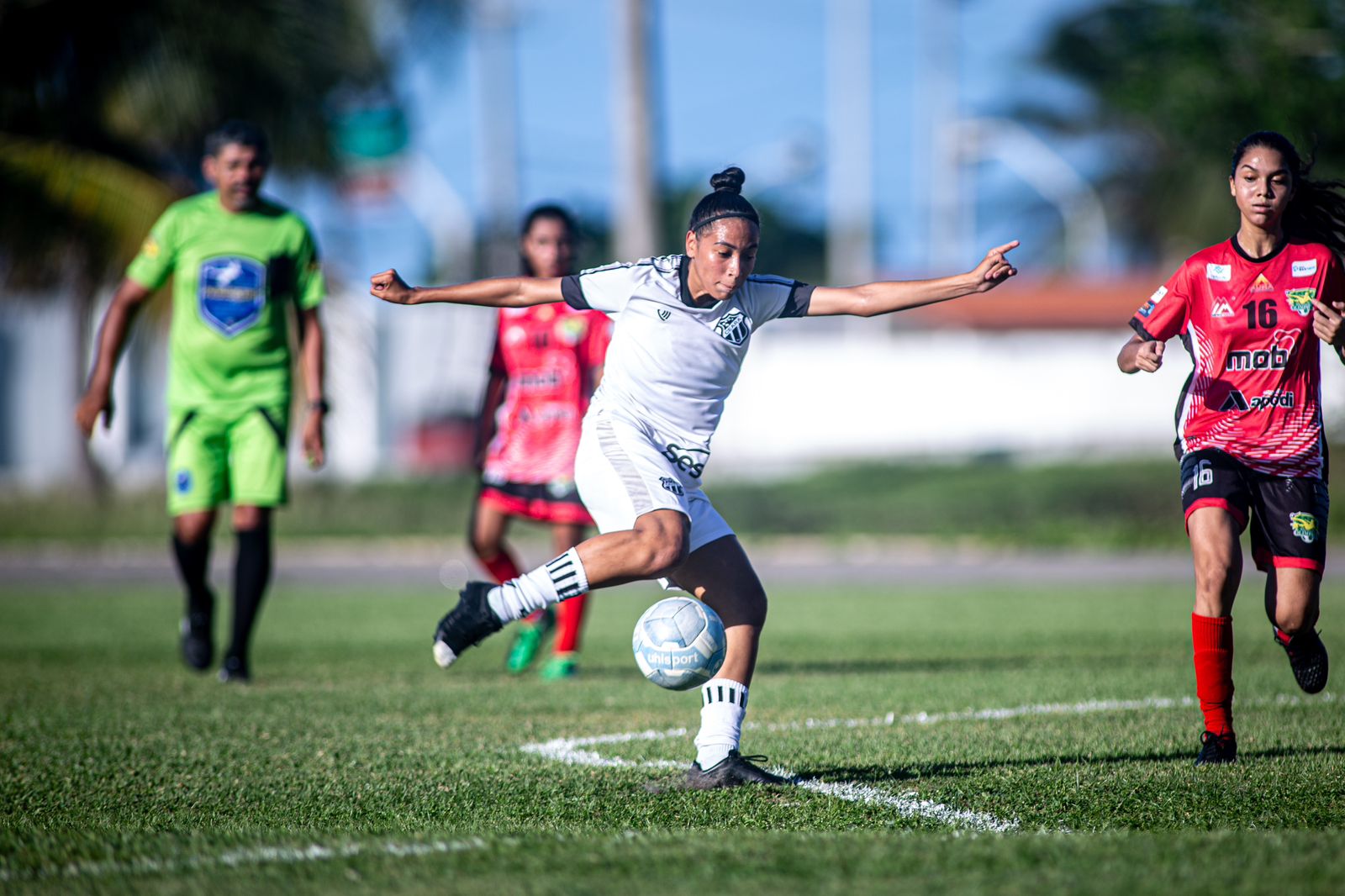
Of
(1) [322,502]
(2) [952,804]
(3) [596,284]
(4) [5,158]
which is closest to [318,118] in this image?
(4) [5,158]

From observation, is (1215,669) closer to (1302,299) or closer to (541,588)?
(1302,299)

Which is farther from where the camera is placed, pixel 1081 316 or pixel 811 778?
pixel 1081 316

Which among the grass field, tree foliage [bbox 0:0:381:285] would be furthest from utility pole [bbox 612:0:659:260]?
the grass field

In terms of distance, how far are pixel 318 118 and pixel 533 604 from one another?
625 inches

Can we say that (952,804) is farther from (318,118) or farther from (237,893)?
(318,118)

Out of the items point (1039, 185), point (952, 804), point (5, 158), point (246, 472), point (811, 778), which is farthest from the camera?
point (1039, 185)

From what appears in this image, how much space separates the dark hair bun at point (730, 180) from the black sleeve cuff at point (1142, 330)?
158 cm

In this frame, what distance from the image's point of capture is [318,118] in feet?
63.8

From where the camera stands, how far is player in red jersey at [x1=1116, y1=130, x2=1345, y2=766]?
526 cm

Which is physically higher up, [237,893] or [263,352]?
[263,352]

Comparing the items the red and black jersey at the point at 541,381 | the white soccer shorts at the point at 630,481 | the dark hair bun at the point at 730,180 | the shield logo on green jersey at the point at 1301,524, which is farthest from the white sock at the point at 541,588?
the red and black jersey at the point at 541,381

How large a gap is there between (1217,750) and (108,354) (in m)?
5.57

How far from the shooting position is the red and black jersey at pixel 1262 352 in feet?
17.4

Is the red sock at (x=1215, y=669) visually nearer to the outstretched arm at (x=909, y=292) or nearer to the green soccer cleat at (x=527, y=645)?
the outstretched arm at (x=909, y=292)
